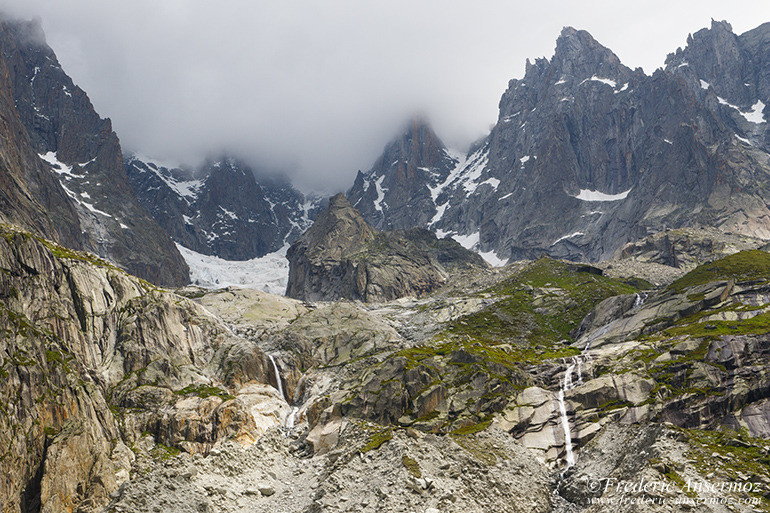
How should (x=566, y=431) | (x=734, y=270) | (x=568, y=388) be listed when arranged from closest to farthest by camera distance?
(x=566, y=431) → (x=568, y=388) → (x=734, y=270)

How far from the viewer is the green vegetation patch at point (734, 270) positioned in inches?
5635

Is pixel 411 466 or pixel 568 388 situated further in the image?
pixel 568 388

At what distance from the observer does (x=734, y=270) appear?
510ft

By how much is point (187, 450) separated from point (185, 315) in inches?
2093

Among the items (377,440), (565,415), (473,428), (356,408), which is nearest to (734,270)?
(565,415)

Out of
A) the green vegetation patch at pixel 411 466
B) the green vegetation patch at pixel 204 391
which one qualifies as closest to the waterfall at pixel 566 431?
the green vegetation patch at pixel 411 466

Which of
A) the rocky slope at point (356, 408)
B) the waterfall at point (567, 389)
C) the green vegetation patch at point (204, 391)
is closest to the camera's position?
the rocky slope at point (356, 408)

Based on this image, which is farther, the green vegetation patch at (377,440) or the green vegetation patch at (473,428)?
the green vegetation patch at (473,428)

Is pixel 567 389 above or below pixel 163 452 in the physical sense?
below

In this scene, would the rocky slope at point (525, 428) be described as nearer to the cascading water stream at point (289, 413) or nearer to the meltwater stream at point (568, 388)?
the meltwater stream at point (568, 388)

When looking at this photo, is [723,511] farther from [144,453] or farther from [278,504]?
[144,453]

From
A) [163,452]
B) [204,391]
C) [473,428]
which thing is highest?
[204,391]

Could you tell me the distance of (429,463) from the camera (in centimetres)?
6122

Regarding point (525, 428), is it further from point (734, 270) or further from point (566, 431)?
point (734, 270)
